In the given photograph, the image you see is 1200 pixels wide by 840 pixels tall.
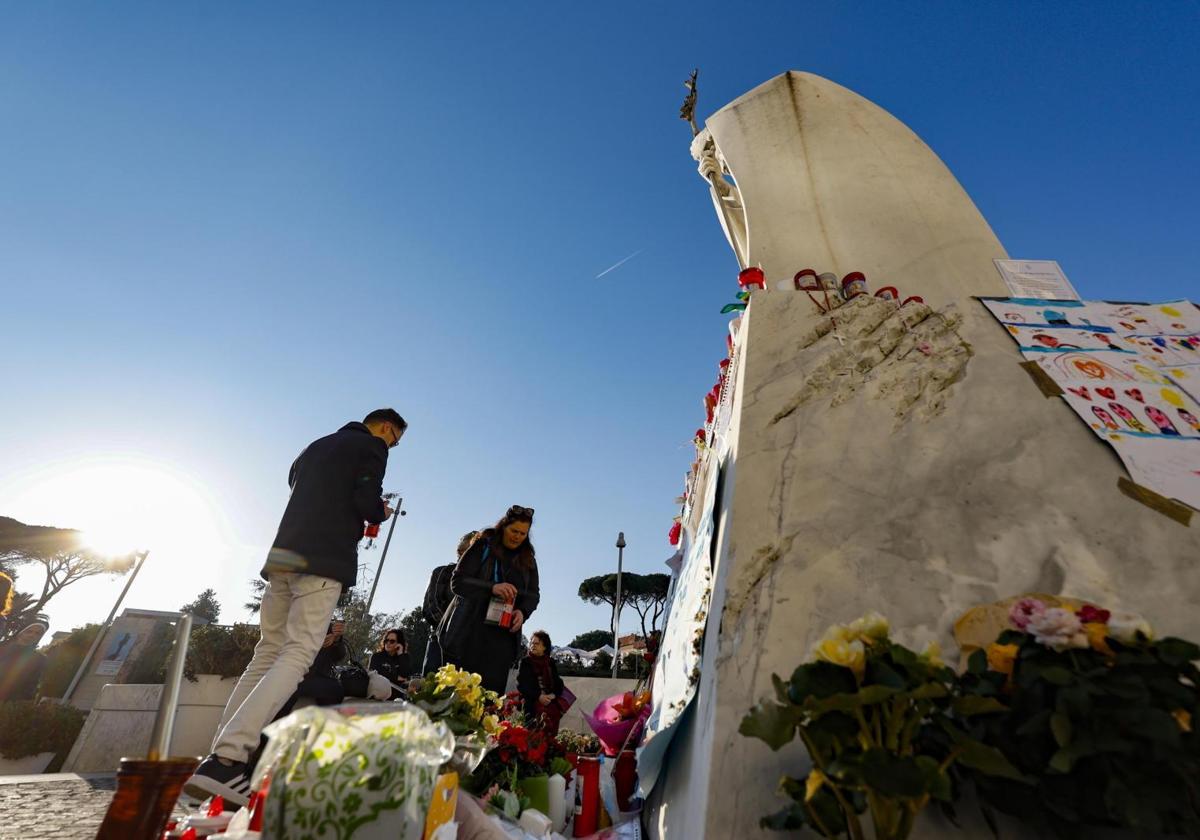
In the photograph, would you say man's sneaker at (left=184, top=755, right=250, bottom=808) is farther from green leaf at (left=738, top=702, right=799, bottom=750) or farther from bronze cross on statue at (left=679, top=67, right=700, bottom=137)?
bronze cross on statue at (left=679, top=67, right=700, bottom=137)

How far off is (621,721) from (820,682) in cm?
289

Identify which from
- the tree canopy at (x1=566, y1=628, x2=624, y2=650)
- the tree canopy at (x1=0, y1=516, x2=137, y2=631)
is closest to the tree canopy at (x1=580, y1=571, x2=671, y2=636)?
the tree canopy at (x1=566, y1=628, x2=624, y2=650)

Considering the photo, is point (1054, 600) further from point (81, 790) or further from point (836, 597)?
point (81, 790)

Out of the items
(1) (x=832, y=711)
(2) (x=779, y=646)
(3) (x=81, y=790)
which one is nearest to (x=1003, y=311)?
(2) (x=779, y=646)

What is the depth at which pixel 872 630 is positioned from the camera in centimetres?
127

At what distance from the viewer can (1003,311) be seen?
110 inches

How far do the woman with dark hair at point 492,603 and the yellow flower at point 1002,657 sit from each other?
2785mm

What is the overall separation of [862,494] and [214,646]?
28.4 feet

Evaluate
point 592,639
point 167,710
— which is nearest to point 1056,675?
point 167,710

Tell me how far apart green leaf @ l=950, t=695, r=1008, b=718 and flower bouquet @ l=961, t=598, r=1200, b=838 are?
60 millimetres

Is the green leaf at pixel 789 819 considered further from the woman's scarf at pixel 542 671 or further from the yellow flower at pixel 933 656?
the woman's scarf at pixel 542 671

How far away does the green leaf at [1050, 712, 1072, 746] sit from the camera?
3.62 feet

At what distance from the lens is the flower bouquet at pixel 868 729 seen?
3.48 ft

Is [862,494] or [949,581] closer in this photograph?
[949,581]
